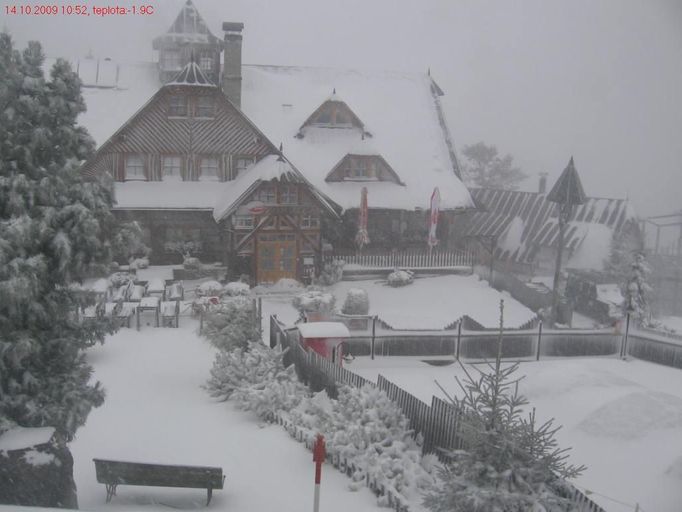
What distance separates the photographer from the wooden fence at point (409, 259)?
13086 millimetres

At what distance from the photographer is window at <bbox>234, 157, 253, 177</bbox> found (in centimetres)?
1048

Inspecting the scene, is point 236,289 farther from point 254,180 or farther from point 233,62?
point 233,62

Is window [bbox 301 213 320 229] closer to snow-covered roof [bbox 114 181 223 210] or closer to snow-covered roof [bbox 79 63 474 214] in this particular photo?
snow-covered roof [bbox 79 63 474 214]

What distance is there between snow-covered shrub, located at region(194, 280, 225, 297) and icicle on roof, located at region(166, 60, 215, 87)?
10.8 ft

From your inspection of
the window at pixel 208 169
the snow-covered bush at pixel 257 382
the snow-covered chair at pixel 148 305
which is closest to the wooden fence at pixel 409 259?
the window at pixel 208 169

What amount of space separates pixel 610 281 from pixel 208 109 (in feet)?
25.6

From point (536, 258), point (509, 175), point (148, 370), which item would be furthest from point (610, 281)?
point (148, 370)

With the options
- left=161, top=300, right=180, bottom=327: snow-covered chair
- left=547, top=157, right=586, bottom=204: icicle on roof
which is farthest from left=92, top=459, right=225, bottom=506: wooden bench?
left=547, top=157, right=586, bottom=204: icicle on roof

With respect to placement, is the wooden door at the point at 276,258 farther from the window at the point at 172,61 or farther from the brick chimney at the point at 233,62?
the window at the point at 172,61

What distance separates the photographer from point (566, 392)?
22.9ft

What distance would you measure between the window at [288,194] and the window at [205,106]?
2775 millimetres

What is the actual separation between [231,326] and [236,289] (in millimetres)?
1467

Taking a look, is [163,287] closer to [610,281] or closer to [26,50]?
[26,50]

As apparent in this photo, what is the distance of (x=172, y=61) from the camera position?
30.6ft
